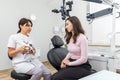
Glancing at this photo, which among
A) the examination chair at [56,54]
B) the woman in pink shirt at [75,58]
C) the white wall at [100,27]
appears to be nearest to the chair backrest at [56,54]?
the examination chair at [56,54]

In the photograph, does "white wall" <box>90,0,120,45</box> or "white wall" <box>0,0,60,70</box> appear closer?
"white wall" <box>0,0,60,70</box>

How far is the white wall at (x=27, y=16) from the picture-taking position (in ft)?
12.7

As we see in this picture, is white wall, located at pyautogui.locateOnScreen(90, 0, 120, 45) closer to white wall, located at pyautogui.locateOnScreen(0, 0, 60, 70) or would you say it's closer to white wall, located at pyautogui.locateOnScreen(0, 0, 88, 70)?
white wall, located at pyautogui.locateOnScreen(0, 0, 88, 70)

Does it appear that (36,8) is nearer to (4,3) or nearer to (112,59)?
(4,3)

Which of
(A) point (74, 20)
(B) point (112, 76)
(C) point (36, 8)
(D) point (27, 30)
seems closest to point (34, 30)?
(C) point (36, 8)

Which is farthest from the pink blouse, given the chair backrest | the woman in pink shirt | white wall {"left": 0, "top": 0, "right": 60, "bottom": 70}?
white wall {"left": 0, "top": 0, "right": 60, "bottom": 70}

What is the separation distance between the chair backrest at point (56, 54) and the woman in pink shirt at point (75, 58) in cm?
12

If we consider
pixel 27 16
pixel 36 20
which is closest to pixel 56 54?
pixel 27 16

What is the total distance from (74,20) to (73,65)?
483 mm

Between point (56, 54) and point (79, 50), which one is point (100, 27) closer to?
point (56, 54)

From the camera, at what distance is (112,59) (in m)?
2.00

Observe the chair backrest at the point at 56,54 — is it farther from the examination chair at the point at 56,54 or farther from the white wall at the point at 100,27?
the white wall at the point at 100,27

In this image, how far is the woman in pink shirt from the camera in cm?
185

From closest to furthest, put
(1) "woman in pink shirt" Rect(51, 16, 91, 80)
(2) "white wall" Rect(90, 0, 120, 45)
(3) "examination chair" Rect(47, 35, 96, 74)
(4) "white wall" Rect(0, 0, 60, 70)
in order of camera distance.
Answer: (1) "woman in pink shirt" Rect(51, 16, 91, 80), (3) "examination chair" Rect(47, 35, 96, 74), (4) "white wall" Rect(0, 0, 60, 70), (2) "white wall" Rect(90, 0, 120, 45)
